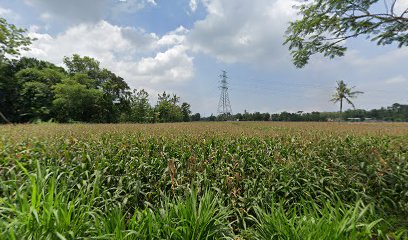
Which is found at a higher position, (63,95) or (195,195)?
(63,95)

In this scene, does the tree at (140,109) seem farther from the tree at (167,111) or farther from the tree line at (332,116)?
the tree line at (332,116)

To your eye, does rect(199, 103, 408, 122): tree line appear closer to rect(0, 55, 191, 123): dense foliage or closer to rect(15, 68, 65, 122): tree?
rect(0, 55, 191, 123): dense foliage

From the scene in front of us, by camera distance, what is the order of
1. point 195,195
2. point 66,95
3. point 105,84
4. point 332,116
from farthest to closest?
point 332,116, point 105,84, point 66,95, point 195,195

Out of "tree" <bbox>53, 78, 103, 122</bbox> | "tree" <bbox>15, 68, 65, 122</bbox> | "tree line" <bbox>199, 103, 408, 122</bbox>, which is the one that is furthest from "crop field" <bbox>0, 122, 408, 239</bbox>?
"tree line" <bbox>199, 103, 408, 122</bbox>

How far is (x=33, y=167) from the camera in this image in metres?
3.10

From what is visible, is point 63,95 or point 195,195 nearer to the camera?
point 195,195

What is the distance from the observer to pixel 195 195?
2482mm

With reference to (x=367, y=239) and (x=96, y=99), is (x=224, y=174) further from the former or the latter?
(x=96, y=99)

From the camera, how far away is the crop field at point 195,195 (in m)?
1.94

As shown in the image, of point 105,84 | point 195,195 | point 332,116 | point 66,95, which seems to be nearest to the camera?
point 195,195

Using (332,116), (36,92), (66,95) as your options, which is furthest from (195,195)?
(332,116)

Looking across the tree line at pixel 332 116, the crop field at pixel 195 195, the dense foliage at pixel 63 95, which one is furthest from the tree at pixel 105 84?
the crop field at pixel 195 195

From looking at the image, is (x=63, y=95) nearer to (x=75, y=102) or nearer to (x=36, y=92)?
(x=75, y=102)

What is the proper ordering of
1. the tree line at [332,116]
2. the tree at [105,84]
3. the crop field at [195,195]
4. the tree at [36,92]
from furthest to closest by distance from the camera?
the tree line at [332,116] < the tree at [105,84] < the tree at [36,92] < the crop field at [195,195]
